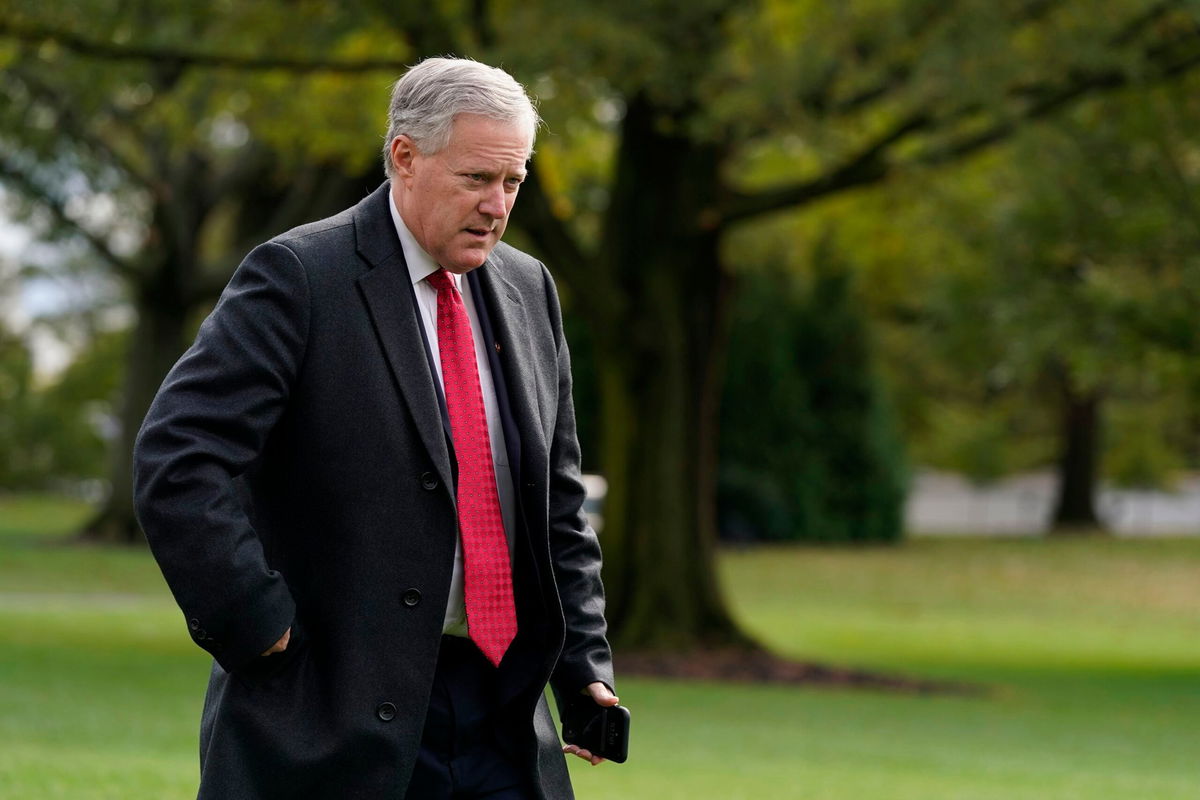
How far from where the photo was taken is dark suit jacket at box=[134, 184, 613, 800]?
2.97m

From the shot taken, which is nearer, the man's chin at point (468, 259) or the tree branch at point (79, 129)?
the man's chin at point (468, 259)

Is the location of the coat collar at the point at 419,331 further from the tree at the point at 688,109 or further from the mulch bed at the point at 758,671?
the mulch bed at the point at 758,671

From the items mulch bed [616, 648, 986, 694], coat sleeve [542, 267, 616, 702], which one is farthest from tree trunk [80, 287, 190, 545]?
coat sleeve [542, 267, 616, 702]

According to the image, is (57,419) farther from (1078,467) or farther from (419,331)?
(419,331)

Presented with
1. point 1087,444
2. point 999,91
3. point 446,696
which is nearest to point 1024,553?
point 1087,444

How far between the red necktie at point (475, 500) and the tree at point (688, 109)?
423 inches

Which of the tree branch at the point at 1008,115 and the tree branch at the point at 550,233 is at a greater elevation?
the tree branch at the point at 1008,115

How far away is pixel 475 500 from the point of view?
3.25m

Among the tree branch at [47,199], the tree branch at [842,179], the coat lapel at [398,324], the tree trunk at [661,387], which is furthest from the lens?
the tree branch at [47,199]

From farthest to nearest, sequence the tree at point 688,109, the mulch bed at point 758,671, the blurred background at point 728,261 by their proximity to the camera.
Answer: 1. the mulch bed at point 758,671
2. the tree at point 688,109
3. the blurred background at point 728,261

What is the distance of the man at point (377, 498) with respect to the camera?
2.99 meters

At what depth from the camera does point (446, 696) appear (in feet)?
10.7

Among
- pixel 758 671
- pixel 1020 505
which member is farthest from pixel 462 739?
pixel 1020 505

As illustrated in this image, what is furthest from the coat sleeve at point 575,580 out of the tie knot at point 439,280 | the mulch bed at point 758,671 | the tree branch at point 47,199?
the tree branch at point 47,199
